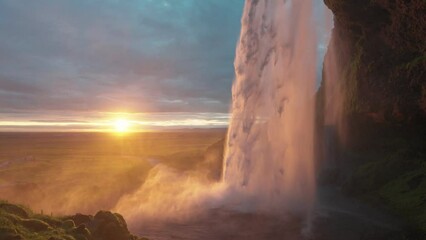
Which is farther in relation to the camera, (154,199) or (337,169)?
(337,169)

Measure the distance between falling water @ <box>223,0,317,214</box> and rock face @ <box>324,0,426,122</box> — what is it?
201 inches

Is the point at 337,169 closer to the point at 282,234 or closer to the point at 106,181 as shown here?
the point at 282,234

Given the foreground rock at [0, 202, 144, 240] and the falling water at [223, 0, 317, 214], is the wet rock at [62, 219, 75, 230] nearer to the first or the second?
the foreground rock at [0, 202, 144, 240]

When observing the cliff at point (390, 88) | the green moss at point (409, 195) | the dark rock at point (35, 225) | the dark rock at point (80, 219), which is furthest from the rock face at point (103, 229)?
the cliff at point (390, 88)

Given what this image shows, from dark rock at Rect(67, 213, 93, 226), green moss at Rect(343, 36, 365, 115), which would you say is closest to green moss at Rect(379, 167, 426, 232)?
green moss at Rect(343, 36, 365, 115)

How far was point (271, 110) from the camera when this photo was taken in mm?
40375

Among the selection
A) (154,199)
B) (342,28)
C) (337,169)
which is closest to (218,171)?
(337,169)

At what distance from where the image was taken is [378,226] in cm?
2580

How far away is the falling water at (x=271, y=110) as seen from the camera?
3769cm

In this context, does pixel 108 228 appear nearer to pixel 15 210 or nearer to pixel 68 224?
pixel 68 224

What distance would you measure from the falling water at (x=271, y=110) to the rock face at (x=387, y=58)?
5.10m

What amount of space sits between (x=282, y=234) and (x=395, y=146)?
25.9m

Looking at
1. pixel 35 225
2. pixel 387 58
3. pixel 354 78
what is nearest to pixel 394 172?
pixel 354 78

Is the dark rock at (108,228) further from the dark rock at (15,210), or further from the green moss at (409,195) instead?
the green moss at (409,195)
